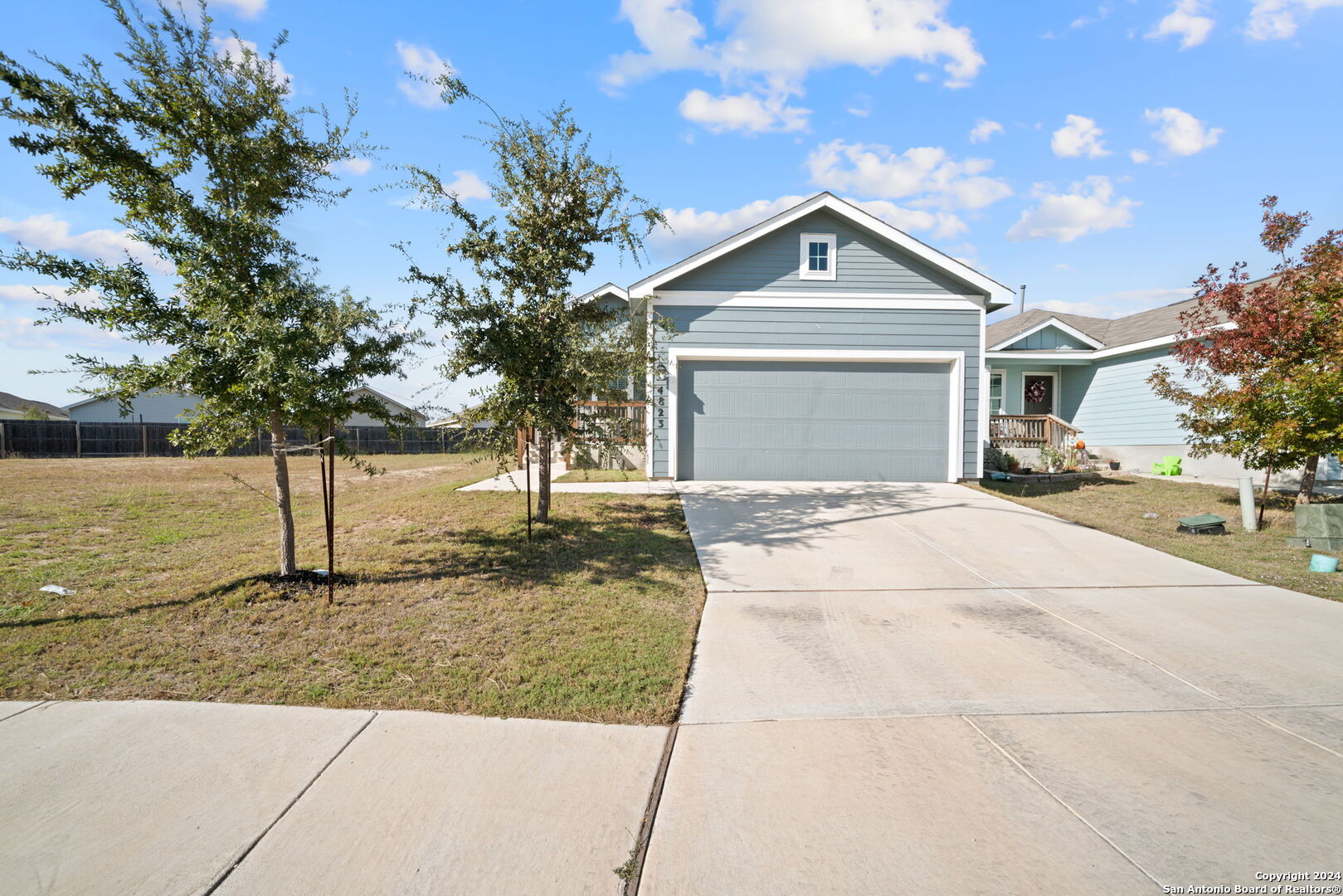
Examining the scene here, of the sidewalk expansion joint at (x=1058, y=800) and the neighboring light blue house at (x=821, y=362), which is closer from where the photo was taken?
the sidewalk expansion joint at (x=1058, y=800)

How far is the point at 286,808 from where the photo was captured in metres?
2.92

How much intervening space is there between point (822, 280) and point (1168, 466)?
33.1ft

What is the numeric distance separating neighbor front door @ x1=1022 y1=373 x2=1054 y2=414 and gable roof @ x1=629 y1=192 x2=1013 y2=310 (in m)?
9.50

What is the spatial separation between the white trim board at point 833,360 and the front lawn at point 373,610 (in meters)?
3.00

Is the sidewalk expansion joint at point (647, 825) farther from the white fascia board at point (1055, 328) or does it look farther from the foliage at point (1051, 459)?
the white fascia board at point (1055, 328)

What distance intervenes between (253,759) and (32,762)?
3.33ft

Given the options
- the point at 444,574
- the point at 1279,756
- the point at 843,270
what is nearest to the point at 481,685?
the point at 444,574

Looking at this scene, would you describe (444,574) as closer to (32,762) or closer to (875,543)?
(32,762)

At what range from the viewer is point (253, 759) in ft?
10.8

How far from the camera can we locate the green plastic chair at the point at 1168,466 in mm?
15594

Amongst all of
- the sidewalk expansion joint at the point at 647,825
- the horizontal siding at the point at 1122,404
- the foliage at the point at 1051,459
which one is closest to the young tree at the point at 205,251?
the sidewalk expansion joint at the point at 647,825

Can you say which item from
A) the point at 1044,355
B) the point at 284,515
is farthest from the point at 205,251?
the point at 1044,355

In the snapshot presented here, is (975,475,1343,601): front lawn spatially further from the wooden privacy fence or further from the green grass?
the wooden privacy fence

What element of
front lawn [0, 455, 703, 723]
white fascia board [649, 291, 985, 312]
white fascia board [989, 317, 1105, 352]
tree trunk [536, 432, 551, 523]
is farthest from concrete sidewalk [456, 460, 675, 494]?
white fascia board [989, 317, 1105, 352]
